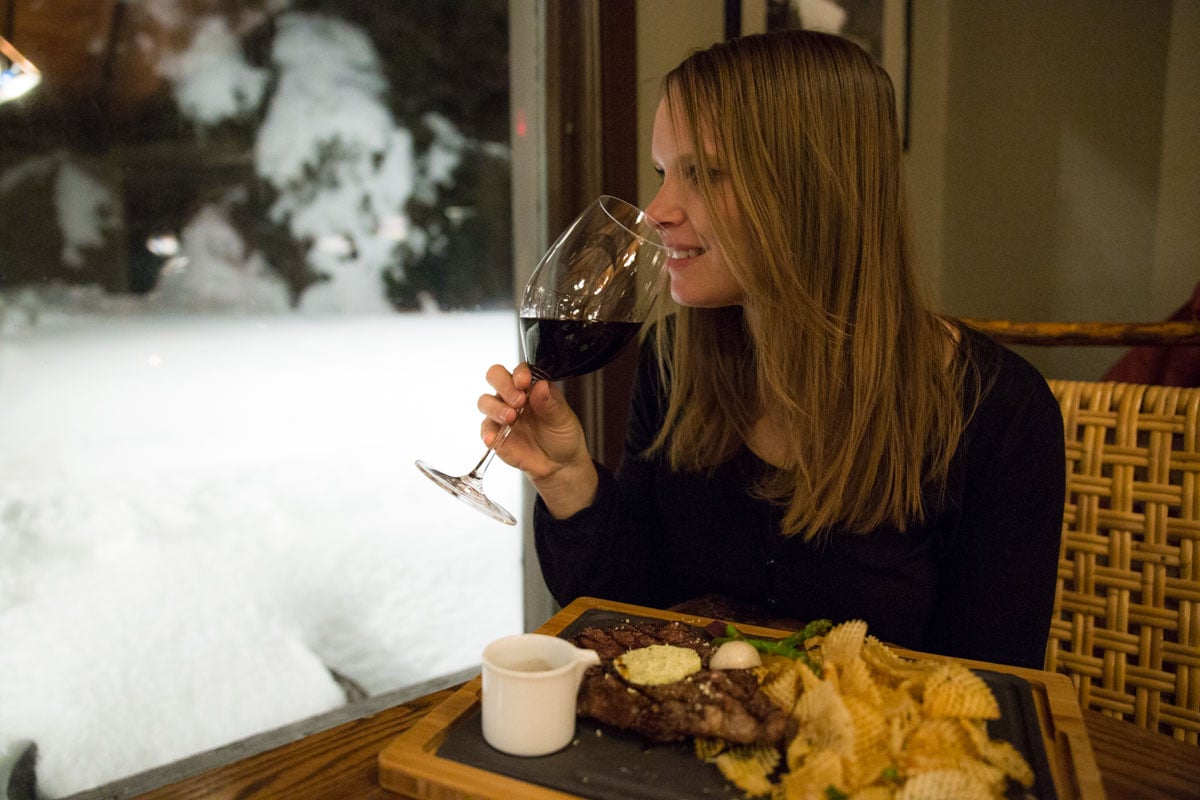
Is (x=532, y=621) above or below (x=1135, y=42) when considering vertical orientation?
below

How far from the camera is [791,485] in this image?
1.22m

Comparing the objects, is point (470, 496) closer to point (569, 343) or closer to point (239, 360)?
point (569, 343)

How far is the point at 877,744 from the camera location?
64cm

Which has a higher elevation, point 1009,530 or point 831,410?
point 831,410

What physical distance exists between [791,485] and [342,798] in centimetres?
74

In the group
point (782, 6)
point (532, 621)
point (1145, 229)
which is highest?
point (782, 6)

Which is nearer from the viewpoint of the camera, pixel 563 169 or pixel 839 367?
pixel 839 367

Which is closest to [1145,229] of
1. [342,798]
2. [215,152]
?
[215,152]

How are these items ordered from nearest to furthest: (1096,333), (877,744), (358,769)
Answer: (877,744) → (358,769) → (1096,333)

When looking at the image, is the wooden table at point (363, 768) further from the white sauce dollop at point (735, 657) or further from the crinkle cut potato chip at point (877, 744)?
the white sauce dollop at point (735, 657)

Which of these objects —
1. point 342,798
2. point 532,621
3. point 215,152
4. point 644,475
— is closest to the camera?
point 342,798

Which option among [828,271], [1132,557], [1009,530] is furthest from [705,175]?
[1132,557]

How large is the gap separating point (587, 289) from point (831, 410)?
429mm

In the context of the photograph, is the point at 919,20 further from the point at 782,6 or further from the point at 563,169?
the point at 563,169
